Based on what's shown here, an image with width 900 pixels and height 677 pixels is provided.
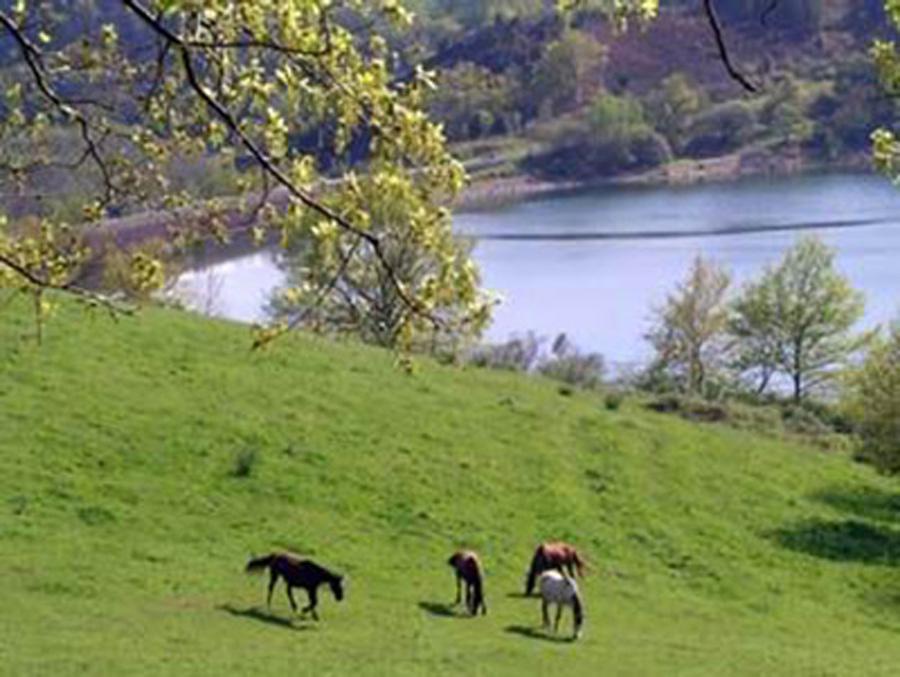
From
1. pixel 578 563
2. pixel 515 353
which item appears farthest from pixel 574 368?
pixel 578 563

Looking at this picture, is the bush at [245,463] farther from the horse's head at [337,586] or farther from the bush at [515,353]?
the bush at [515,353]

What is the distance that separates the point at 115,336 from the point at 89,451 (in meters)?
6.53

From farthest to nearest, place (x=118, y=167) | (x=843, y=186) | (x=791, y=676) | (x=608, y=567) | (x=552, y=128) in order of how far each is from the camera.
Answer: (x=552, y=128) → (x=843, y=186) → (x=608, y=567) → (x=791, y=676) → (x=118, y=167)

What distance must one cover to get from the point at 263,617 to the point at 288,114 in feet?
42.2

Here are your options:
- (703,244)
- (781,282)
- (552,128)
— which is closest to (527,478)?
(781,282)

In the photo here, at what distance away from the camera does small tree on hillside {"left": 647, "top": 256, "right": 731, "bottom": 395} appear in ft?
177

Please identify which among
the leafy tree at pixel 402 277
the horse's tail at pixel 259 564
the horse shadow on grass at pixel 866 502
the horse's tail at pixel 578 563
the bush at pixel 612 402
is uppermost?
the leafy tree at pixel 402 277

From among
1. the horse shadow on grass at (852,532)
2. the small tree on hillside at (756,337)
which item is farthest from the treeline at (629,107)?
the horse shadow on grass at (852,532)

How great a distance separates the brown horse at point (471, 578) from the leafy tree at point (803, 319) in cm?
3333

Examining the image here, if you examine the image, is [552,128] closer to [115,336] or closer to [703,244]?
[703,244]

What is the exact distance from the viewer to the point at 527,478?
2703cm

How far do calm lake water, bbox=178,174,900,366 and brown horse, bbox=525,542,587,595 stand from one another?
32621mm

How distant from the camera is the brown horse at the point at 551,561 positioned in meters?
21.0

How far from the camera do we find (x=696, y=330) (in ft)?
177
